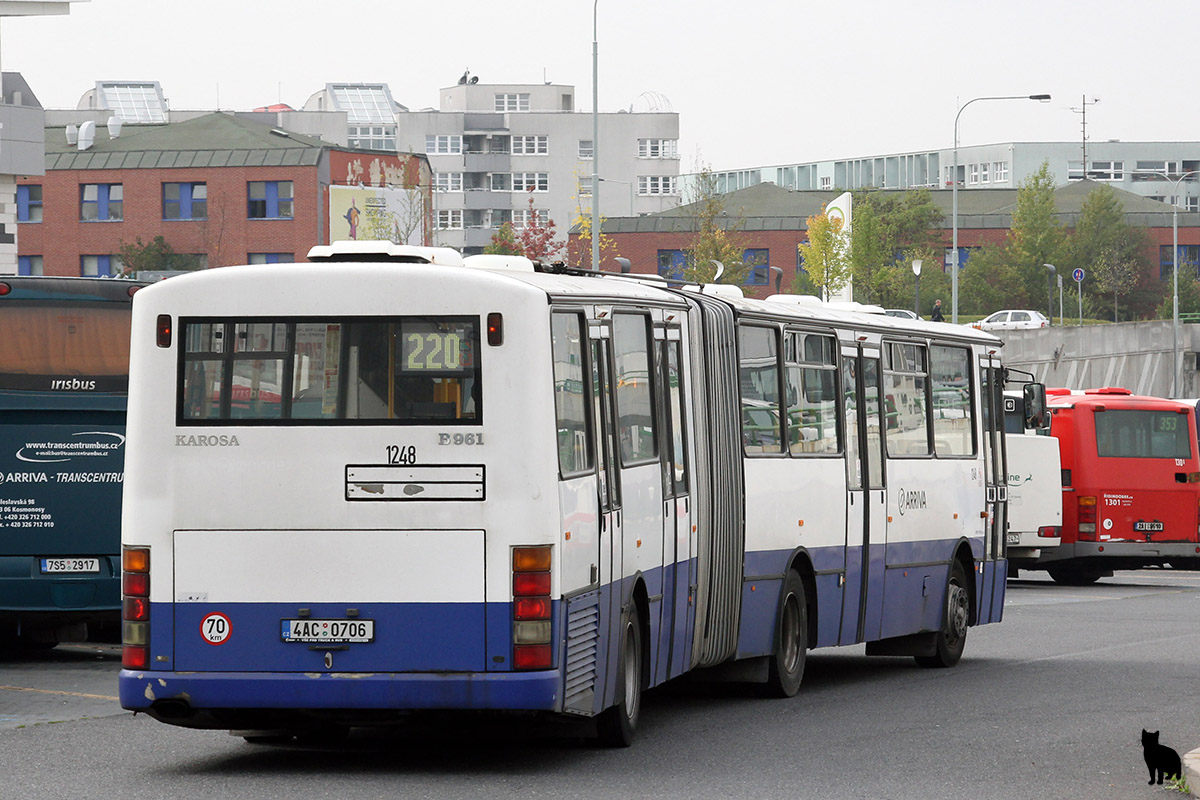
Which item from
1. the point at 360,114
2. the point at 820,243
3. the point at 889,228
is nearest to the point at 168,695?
the point at 820,243

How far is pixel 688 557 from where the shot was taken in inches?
481

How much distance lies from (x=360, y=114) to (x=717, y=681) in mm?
138736

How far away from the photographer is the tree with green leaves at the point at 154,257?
79.4 m

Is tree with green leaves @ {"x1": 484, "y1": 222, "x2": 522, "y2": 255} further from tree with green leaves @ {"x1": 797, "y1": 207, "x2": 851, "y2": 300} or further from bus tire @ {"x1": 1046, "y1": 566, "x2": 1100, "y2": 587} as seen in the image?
bus tire @ {"x1": 1046, "y1": 566, "x2": 1100, "y2": 587}

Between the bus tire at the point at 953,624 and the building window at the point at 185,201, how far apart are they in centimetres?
6838

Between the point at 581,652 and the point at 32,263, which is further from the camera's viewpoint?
the point at 32,263

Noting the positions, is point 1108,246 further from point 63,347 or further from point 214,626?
point 214,626

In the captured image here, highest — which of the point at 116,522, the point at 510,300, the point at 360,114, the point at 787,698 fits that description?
the point at 360,114

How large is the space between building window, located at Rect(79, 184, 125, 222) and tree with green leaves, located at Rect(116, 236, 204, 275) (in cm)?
209

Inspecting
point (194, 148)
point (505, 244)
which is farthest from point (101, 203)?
point (505, 244)

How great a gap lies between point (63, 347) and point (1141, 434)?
1917 centimetres

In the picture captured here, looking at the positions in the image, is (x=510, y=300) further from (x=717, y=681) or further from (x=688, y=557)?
(x=717, y=681)

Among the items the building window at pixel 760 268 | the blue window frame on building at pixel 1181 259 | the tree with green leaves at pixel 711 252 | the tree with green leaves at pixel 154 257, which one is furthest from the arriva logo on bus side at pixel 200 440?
the blue window frame on building at pixel 1181 259

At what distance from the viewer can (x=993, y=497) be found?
59.5 ft
